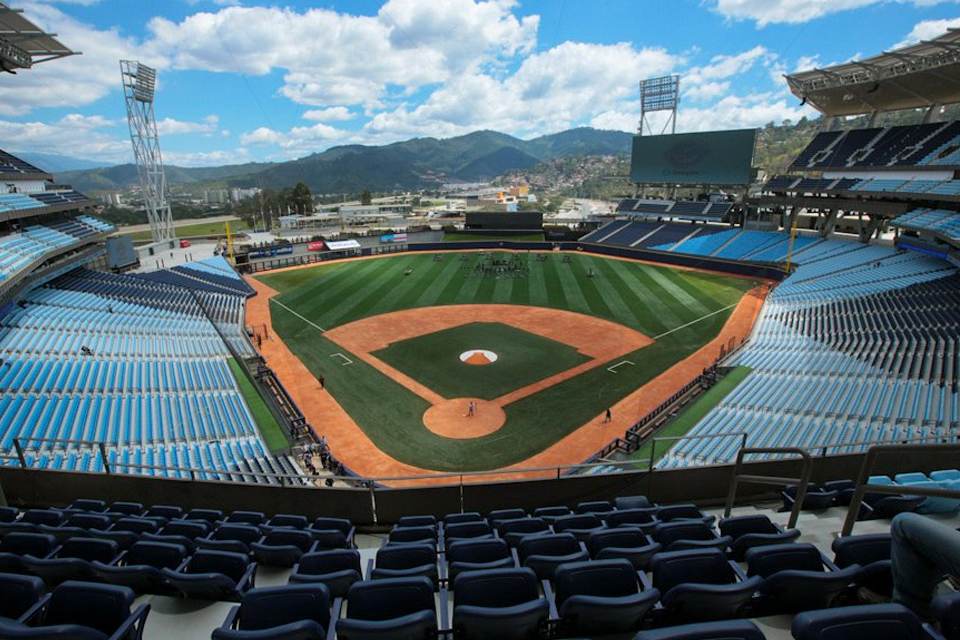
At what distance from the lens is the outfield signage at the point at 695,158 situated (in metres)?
55.0

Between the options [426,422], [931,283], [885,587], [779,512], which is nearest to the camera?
[885,587]

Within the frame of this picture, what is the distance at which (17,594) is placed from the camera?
4426 millimetres

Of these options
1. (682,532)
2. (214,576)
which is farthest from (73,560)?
(682,532)

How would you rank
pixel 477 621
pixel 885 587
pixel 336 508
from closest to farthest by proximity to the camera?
pixel 477 621
pixel 885 587
pixel 336 508

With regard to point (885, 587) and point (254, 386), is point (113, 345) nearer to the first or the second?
point (254, 386)

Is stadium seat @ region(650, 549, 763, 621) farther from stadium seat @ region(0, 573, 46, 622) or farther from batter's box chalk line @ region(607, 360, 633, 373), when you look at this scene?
batter's box chalk line @ region(607, 360, 633, 373)

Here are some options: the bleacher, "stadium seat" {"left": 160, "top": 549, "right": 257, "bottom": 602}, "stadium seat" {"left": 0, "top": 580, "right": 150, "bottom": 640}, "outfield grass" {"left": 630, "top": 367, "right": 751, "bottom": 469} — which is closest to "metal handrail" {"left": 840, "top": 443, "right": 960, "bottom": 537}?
"stadium seat" {"left": 160, "top": 549, "right": 257, "bottom": 602}

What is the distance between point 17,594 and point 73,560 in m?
0.87

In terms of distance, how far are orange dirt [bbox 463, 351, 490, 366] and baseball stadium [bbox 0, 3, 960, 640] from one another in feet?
0.58

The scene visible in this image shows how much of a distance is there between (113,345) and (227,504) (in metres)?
17.8

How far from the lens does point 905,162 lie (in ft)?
127

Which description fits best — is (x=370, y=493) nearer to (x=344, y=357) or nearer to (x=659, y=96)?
(x=344, y=357)

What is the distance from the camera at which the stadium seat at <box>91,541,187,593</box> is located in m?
5.24

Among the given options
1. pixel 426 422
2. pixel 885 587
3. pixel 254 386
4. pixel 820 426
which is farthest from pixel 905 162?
pixel 254 386
